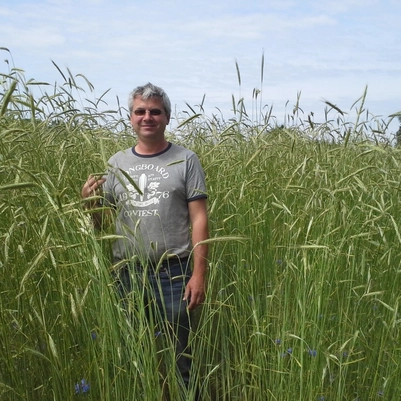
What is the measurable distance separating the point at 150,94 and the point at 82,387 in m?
1.38

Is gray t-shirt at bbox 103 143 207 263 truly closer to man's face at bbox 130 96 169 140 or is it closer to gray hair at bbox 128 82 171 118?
man's face at bbox 130 96 169 140

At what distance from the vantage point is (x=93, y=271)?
70.7 inches

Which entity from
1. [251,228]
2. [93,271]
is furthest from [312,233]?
[93,271]

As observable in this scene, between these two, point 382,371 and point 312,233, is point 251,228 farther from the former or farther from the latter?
point 382,371

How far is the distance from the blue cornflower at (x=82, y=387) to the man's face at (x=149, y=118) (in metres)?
1.18

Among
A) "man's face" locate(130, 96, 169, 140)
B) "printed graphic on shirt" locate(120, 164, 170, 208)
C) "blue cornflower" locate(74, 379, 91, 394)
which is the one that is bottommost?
"blue cornflower" locate(74, 379, 91, 394)

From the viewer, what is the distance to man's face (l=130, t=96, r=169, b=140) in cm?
260

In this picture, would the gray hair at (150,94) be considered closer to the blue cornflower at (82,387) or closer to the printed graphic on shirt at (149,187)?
the printed graphic on shirt at (149,187)

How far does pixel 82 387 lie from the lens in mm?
1854

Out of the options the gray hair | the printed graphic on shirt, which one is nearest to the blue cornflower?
the printed graphic on shirt

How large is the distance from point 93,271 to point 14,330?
1.25 ft

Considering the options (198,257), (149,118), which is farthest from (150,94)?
(198,257)

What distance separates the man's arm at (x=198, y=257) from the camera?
2475 millimetres

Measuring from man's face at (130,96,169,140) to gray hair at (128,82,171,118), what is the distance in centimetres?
2
